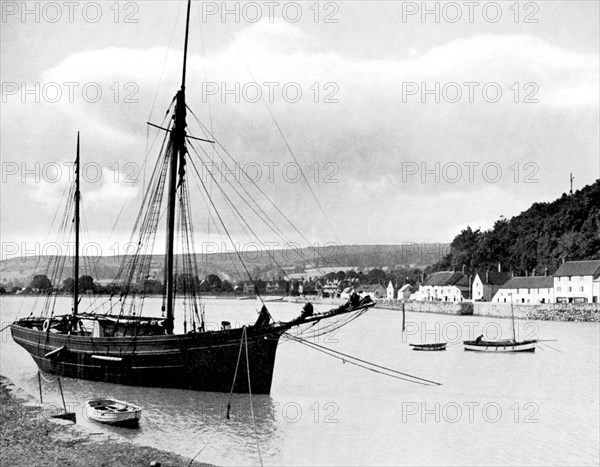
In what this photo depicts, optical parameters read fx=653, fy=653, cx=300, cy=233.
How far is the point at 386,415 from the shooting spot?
23.4m

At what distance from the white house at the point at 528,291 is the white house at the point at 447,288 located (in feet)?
52.7

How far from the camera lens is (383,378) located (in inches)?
A: 1292

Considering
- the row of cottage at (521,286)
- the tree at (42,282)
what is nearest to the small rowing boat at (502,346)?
the tree at (42,282)

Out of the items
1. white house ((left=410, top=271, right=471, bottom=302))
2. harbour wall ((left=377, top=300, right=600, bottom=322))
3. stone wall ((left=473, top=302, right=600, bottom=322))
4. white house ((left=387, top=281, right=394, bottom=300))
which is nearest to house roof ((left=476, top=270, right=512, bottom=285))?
white house ((left=410, top=271, right=471, bottom=302))

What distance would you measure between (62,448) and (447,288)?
370ft

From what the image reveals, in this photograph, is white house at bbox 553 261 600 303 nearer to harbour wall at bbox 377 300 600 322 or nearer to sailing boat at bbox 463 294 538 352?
harbour wall at bbox 377 300 600 322

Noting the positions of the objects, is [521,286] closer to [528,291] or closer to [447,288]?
A: [528,291]

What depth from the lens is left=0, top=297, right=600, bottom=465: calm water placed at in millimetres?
18516

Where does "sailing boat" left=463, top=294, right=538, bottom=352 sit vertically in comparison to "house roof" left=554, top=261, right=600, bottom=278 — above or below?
below

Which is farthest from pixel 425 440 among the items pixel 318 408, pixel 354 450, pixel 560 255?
pixel 560 255

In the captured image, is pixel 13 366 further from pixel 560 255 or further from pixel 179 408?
pixel 560 255

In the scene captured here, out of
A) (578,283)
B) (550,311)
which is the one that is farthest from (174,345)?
(578,283)

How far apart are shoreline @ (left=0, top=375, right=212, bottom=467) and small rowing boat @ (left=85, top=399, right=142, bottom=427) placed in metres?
2.11

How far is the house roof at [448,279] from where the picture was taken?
120 meters
